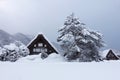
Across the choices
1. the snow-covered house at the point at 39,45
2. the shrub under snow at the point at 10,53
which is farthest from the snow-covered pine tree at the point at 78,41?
the snow-covered house at the point at 39,45

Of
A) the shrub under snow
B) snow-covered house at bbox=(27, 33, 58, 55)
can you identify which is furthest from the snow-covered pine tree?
snow-covered house at bbox=(27, 33, 58, 55)

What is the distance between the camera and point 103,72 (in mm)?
7160

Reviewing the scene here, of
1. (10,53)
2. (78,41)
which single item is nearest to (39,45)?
(10,53)

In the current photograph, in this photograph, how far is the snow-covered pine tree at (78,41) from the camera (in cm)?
2995

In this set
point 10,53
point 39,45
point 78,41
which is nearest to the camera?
point 10,53

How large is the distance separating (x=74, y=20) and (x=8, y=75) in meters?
25.1

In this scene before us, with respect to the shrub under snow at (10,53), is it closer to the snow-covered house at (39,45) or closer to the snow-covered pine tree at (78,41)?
the snow-covered pine tree at (78,41)

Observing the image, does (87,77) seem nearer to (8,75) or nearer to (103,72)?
(103,72)

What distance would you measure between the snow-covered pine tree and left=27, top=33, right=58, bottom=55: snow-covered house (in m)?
8.08

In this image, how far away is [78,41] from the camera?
101ft

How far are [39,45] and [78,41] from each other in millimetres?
11170

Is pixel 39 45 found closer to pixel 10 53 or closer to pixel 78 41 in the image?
pixel 10 53

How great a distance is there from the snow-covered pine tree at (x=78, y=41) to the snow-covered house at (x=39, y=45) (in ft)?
26.5

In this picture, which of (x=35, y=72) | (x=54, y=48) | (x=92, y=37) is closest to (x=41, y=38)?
(x=54, y=48)
